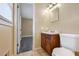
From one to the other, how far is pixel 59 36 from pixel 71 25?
0.84 ft

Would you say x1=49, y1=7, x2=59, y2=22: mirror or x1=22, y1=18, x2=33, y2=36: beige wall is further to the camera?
x1=49, y1=7, x2=59, y2=22: mirror

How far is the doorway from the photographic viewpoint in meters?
1.43

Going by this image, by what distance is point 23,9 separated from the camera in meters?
1.50

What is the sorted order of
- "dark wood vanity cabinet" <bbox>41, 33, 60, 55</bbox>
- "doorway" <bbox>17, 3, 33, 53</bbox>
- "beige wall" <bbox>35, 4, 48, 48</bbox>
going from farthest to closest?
1. "dark wood vanity cabinet" <bbox>41, 33, 60, 55</bbox>
2. "beige wall" <bbox>35, 4, 48, 48</bbox>
3. "doorway" <bbox>17, 3, 33, 53</bbox>

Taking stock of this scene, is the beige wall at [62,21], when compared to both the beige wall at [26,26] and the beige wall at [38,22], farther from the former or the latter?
the beige wall at [26,26]

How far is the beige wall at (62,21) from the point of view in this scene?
1.50 meters

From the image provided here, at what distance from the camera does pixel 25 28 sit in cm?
148

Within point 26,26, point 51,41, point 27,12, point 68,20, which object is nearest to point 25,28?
point 26,26

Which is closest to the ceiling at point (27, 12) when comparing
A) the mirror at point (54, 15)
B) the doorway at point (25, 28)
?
the doorway at point (25, 28)

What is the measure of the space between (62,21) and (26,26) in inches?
21.9

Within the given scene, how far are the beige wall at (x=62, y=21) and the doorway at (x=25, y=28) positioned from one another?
10 cm

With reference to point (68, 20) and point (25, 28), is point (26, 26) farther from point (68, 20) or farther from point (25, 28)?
point (68, 20)

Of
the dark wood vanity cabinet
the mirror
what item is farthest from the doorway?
the mirror

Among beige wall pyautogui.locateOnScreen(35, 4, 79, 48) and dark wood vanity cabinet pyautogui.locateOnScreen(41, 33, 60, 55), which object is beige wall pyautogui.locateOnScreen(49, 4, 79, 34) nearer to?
beige wall pyautogui.locateOnScreen(35, 4, 79, 48)
